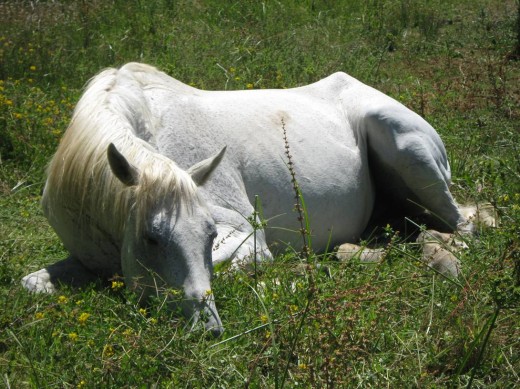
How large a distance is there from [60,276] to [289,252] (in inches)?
54.9

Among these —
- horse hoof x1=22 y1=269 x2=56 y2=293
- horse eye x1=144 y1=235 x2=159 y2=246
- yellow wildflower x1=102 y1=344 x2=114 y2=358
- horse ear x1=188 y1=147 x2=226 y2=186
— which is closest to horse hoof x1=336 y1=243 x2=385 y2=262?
horse ear x1=188 y1=147 x2=226 y2=186

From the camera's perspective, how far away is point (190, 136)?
5723 millimetres

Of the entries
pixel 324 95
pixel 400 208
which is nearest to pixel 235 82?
pixel 324 95

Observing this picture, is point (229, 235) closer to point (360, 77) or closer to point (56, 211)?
point (56, 211)

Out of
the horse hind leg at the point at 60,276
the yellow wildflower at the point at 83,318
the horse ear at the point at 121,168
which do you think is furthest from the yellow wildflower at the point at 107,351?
the horse hind leg at the point at 60,276

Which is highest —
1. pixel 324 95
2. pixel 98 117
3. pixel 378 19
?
pixel 98 117

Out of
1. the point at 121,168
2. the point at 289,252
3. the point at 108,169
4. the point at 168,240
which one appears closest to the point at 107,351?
the point at 168,240

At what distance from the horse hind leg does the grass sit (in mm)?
120

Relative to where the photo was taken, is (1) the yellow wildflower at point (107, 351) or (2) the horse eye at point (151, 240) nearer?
(1) the yellow wildflower at point (107, 351)

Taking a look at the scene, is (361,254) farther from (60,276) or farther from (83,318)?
(83,318)

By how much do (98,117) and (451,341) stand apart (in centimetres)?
218

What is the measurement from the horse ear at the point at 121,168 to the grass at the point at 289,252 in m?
0.54

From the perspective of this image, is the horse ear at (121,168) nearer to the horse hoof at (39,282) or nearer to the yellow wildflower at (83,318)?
the yellow wildflower at (83,318)

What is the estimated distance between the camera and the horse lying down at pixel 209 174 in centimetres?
450
